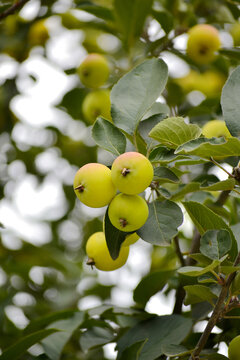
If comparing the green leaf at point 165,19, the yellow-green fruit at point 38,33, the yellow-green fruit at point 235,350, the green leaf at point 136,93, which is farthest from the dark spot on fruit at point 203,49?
the yellow-green fruit at point 235,350

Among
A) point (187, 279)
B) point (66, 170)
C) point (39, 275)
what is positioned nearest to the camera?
point (187, 279)

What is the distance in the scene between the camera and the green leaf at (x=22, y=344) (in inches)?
38.3

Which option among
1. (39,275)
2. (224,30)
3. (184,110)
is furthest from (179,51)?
(39,275)

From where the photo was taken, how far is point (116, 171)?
2.39 feet

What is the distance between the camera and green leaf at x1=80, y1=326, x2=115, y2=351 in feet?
3.65

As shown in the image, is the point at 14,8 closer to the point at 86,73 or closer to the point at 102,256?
the point at 86,73

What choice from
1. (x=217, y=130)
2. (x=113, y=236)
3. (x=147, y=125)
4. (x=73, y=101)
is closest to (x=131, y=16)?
(x=73, y=101)

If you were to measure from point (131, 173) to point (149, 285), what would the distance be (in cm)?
51

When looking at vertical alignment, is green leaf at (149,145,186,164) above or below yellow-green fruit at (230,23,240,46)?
above

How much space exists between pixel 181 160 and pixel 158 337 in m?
0.42

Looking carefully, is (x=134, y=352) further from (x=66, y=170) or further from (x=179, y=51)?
(x=66, y=170)

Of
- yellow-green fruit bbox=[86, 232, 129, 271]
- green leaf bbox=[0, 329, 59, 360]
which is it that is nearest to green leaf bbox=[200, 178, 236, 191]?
yellow-green fruit bbox=[86, 232, 129, 271]

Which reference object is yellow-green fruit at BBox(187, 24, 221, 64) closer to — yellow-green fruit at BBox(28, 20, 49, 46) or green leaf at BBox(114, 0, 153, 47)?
green leaf at BBox(114, 0, 153, 47)

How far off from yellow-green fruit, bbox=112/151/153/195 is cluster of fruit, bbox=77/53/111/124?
25.1 inches
